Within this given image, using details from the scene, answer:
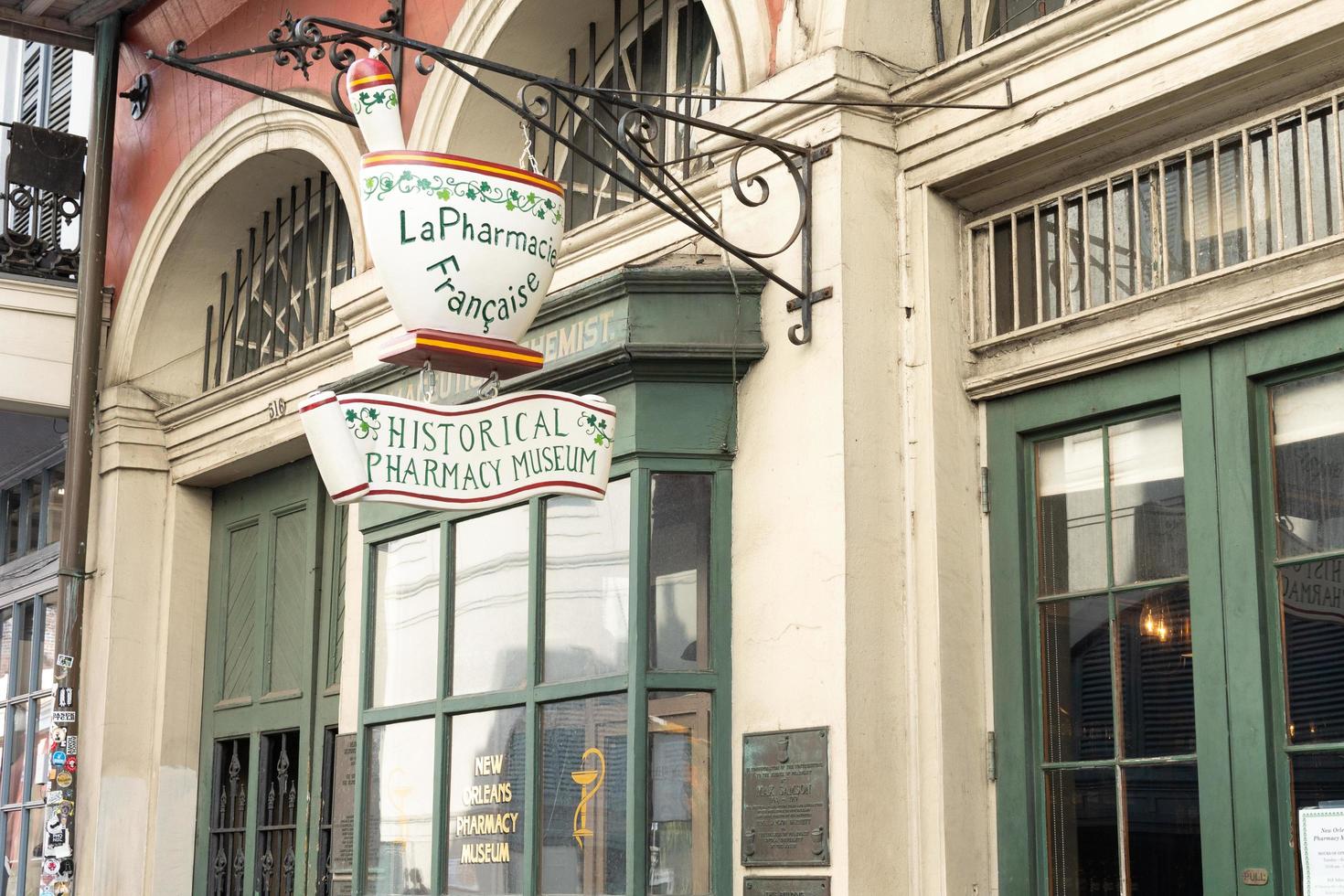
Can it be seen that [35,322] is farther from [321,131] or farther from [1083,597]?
[1083,597]

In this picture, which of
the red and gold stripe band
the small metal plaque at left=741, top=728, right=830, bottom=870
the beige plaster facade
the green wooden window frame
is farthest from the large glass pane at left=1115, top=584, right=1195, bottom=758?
the red and gold stripe band

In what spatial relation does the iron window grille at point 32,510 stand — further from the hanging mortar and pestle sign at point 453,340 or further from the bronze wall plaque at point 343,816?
the hanging mortar and pestle sign at point 453,340

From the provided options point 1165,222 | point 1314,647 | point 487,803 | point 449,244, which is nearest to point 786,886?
point 487,803

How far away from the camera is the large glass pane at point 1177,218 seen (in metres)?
5.45

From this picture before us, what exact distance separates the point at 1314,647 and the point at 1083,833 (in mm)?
972

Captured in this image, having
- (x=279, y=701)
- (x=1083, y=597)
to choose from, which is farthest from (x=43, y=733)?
(x=1083, y=597)

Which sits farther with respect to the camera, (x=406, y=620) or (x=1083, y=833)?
(x=406, y=620)

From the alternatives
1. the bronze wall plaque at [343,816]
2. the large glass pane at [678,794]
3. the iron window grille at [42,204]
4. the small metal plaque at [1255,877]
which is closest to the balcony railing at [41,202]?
the iron window grille at [42,204]

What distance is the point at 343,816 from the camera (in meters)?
8.05

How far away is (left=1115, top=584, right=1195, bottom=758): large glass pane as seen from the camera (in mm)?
5258

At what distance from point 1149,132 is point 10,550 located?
8.92 metres

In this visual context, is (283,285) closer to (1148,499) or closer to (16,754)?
(16,754)

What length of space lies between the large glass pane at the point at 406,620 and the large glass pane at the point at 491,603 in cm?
19

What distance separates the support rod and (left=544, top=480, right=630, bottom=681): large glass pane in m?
4.60
